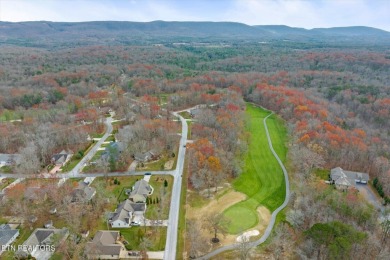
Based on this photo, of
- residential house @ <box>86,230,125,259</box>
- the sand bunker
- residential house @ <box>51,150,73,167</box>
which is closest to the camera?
residential house @ <box>86,230,125,259</box>

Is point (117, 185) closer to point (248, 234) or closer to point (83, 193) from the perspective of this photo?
point (83, 193)

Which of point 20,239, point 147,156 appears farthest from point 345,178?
point 20,239

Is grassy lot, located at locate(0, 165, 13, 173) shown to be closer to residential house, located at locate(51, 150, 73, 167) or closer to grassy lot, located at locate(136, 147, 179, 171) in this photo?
residential house, located at locate(51, 150, 73, 167)

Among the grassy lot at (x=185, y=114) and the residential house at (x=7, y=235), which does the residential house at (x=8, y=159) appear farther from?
the grassy lot at (x=185, y=114)

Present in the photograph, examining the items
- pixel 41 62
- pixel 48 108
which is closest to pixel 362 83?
pixel 48 108

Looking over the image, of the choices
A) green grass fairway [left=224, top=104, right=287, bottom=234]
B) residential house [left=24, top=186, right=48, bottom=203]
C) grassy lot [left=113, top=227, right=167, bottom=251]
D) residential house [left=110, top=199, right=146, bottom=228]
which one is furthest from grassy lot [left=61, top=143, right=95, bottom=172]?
green grass fairway [left=224, top=104, right=287, bottom=234]

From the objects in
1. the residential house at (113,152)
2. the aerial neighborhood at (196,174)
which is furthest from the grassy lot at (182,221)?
the residential house at (113,152)

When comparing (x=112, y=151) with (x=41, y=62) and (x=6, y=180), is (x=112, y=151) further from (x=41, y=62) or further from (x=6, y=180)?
(x=41, y=62)
